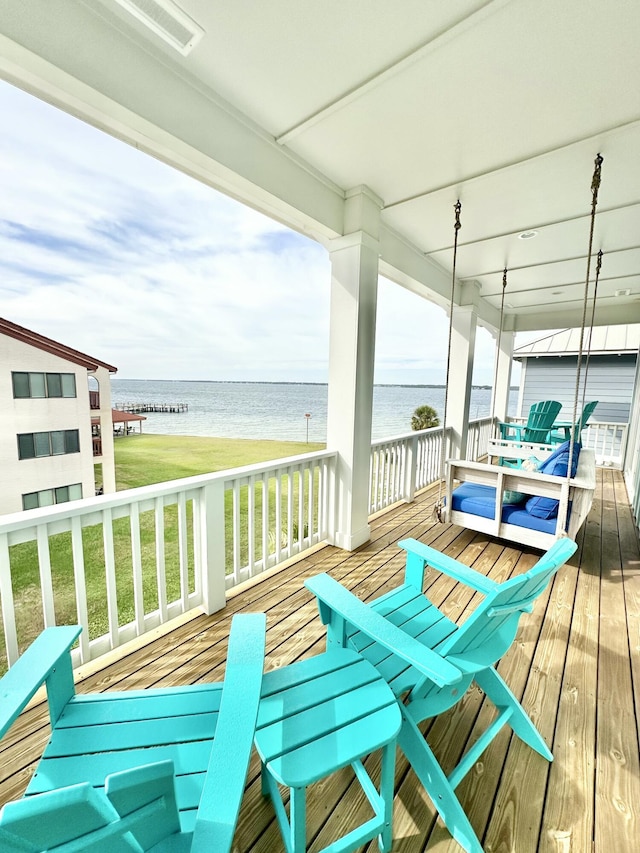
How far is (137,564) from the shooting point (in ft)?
6.55

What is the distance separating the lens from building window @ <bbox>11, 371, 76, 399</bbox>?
1.51 m

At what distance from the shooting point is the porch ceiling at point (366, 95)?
5.03 feet

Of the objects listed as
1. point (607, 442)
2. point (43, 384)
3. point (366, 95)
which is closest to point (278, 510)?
point (43, 384)

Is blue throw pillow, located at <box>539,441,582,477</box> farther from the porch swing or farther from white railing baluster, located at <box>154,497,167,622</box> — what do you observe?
white railing baluster, located at <box>154,497,167,622</box>

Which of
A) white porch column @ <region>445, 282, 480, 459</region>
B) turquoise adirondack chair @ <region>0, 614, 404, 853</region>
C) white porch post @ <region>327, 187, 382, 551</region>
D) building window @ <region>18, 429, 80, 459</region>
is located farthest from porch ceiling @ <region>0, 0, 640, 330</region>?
turquoise adirondack chair @ <region>0, 614, 404, 853</region>

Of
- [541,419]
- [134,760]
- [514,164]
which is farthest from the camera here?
[541,419]

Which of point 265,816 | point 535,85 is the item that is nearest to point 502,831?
point 265,816

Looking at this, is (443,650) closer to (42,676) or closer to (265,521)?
(42,676)

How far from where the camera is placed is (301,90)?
1940 mm

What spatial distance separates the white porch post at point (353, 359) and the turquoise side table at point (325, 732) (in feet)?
6.46

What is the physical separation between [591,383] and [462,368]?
16.8 ft

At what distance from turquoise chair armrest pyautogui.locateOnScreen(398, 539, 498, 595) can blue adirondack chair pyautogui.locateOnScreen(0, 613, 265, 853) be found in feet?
2.55

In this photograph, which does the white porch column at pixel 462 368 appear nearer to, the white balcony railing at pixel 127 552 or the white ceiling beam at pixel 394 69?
the white balcony railing at pixel 127 552

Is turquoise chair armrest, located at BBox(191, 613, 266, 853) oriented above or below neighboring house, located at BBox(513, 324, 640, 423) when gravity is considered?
below
